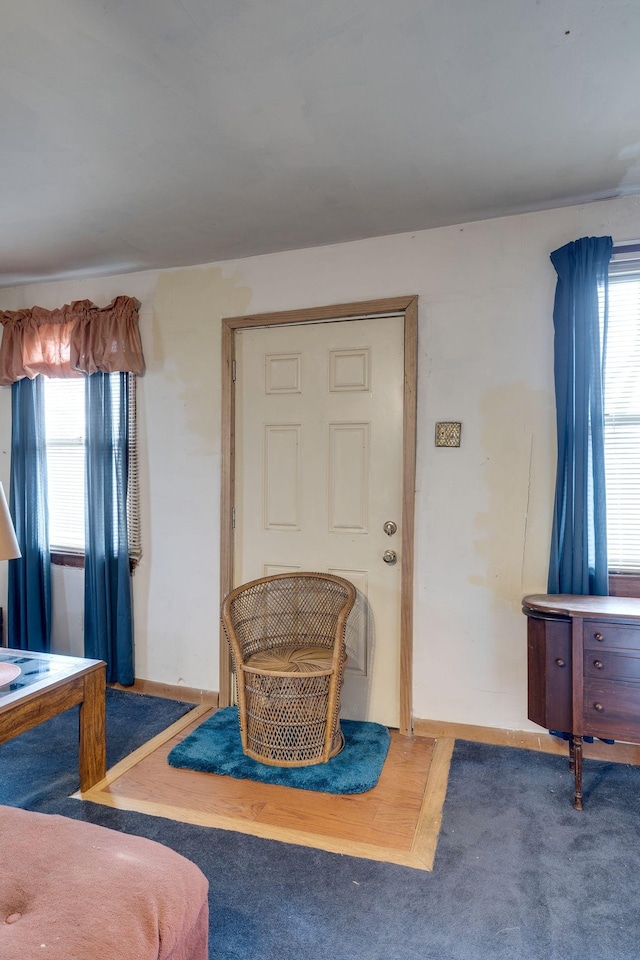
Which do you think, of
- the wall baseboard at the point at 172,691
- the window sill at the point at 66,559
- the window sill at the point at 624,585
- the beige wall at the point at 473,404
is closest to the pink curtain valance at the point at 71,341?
the beige wall at the point at 473,404

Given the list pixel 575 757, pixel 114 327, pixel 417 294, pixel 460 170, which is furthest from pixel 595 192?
pixel 114 327

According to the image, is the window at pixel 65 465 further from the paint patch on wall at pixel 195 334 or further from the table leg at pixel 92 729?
the table leg at pixel 92 729

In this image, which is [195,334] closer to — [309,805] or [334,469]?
[334,469]

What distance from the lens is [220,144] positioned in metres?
1.96

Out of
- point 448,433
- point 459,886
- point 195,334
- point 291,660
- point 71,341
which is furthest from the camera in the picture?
point 71,341

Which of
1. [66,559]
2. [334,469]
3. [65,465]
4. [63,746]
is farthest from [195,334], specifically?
[63,746]

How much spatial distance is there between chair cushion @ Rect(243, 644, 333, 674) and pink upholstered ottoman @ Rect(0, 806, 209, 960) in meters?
1.10

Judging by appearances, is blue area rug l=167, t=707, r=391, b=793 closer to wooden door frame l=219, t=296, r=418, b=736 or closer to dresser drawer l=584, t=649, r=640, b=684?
wooden door frame l=219, t=296, r=418, b=736

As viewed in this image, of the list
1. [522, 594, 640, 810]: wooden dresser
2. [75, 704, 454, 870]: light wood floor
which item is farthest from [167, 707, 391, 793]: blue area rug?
[522, 594, 640, 810]: wooden dresser

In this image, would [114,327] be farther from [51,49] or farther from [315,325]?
[51,49]

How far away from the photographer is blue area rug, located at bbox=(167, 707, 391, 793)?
2.27 metres

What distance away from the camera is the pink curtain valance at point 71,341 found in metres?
3.17

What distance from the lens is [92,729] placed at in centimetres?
219

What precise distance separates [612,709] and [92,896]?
179 centimetres
